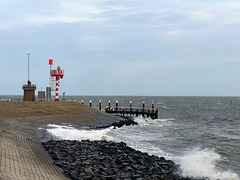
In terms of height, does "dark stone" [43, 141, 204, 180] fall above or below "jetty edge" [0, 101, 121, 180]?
below

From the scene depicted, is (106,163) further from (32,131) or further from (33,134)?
(32,131)

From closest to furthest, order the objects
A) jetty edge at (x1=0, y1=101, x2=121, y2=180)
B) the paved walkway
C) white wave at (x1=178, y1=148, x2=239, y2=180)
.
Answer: the paved walkway
jetty edge at (x1=0, y1=101, x2=121, y2=180)
white wave at (x1=178, y1=148, x2=239, y2=180)

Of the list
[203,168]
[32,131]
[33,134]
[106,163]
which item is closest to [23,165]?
[106,163]

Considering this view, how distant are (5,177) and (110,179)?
13.9 feet

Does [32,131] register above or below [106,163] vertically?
above

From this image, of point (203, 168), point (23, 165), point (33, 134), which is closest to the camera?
point (23, 165)

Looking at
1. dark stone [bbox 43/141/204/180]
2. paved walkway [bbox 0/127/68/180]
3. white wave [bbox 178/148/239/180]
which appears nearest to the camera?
paved walkway [bbox 0/127/68/180]

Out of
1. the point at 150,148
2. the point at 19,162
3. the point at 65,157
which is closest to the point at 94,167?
the point at 65,157

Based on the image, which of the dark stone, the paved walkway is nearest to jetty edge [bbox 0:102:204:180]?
the paved walkway

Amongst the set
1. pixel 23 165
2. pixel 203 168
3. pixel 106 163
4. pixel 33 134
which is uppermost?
pixel 23 165

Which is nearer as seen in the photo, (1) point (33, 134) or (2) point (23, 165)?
(2) point (23, 165)

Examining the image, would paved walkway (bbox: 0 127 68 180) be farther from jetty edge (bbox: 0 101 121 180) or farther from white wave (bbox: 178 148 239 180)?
white wave (bbox: 178 148 239 180)

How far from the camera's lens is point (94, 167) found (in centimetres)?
1223

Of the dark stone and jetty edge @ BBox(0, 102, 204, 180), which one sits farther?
the dark stone
